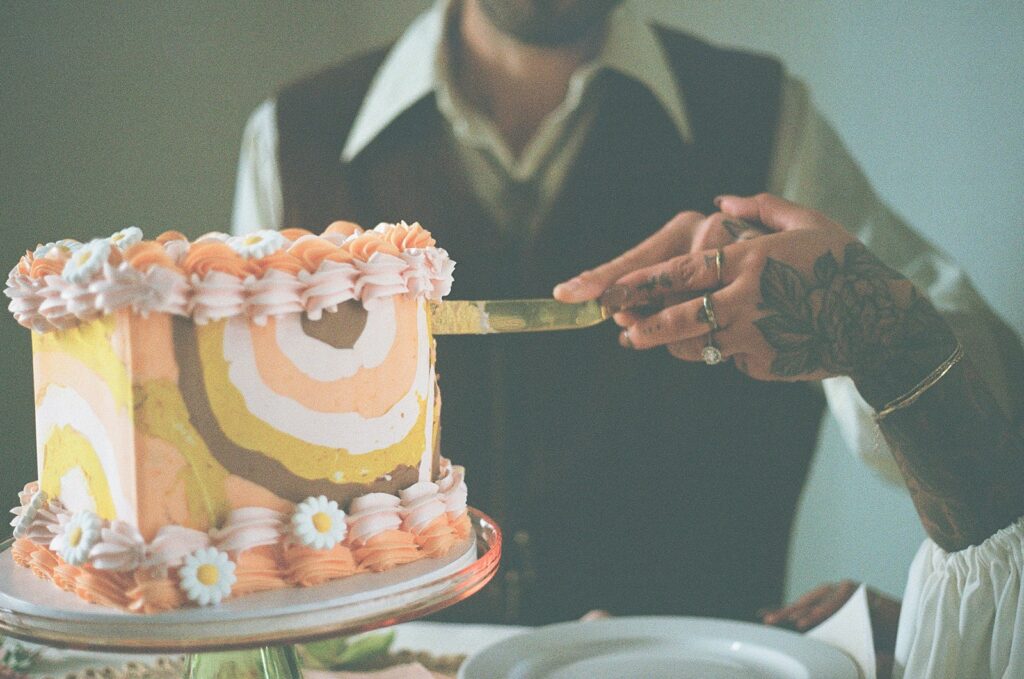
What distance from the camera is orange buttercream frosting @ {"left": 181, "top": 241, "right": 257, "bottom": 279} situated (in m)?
0.98

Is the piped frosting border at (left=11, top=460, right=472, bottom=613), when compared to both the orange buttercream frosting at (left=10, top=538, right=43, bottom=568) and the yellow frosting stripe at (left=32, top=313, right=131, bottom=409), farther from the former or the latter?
the yellow frosting stripe at (left=32, top=313, right=131, bottom=409)

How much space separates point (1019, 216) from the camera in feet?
5.52

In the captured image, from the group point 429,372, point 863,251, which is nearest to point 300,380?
point 429,372

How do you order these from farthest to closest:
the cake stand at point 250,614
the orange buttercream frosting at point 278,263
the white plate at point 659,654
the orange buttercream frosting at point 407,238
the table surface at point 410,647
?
the table surface at point 410,647
the white plate at point 659,654
the orange buttercream frosting at point 407,238
the orange buttercream frosting at point 278,263
the cake stand at point 250,614

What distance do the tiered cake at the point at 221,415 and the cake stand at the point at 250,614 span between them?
0.02 metres

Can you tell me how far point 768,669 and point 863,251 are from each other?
64cm

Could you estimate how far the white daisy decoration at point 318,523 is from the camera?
39.3 inches

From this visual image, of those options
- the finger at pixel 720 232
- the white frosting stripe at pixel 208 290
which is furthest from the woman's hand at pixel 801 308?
the white frosting stripe at pixel 208 290

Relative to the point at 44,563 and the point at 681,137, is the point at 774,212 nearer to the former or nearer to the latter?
the point at 681,137

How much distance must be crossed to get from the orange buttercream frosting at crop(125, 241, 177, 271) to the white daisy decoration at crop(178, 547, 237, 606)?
0.30m

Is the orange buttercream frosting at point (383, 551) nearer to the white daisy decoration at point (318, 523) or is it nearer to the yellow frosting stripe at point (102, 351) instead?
the white daisy decoration at point (318, 523)

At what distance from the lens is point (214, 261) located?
99 cm

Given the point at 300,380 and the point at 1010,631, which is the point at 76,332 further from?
the point at 1010,631

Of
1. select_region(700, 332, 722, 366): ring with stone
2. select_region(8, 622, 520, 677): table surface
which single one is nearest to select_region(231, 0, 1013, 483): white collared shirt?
select_region(700, 332, 722, 366): ring with stone
